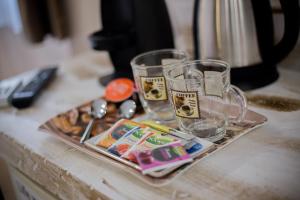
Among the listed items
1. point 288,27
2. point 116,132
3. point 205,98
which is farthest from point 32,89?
point 288,27

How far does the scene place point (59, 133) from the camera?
0.63 meters

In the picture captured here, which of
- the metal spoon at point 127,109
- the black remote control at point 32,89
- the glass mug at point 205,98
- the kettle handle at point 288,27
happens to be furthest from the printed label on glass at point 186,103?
the black remote control at point 32,89

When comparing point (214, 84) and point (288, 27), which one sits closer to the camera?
point (214, 84)

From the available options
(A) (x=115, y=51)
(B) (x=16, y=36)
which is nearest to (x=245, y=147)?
(A) (x=115, y=51)

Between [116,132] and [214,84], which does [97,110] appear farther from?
[214,84]

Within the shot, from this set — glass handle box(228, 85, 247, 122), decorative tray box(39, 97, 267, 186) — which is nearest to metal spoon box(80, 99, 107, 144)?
decorative tray box(39, 97, 267, 186)

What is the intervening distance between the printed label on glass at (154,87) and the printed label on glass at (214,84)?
0.26 ft

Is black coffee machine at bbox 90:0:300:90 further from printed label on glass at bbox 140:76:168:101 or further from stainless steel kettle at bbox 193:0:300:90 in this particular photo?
printed label on glass at bbox 140:76:168:101

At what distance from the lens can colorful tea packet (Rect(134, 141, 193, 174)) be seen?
0.47m

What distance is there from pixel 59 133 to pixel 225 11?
35 centimetres

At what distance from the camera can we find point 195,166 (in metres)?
0.50

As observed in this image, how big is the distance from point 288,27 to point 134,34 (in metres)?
0.31

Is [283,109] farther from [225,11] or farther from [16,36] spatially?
[16,36]

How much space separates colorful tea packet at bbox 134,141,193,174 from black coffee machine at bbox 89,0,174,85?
33 centimetres
